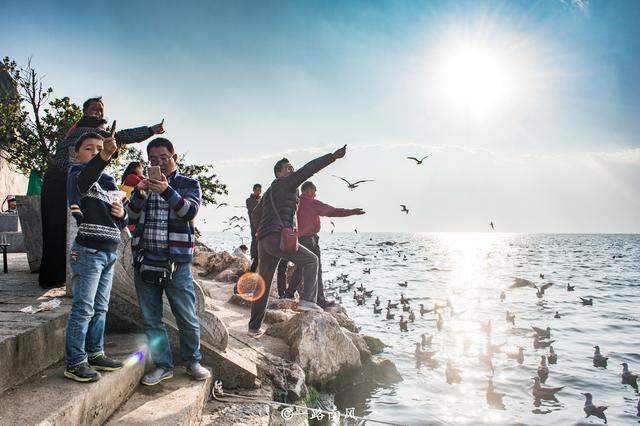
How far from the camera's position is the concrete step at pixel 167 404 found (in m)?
2.70

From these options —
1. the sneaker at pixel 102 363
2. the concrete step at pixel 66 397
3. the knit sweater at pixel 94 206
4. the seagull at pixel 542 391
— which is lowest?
the seagull at pixel 542 391

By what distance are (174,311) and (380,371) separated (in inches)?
181

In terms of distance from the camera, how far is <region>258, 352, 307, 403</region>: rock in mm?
4184

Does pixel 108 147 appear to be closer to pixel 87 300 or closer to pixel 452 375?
pixel 87 300

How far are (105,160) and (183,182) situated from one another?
2.66 feet

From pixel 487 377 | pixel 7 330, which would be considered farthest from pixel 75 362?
pixel 487 377

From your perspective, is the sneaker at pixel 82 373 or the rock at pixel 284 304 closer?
the sneaker at pixel 82 373

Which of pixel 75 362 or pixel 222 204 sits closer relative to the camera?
pixel 75 362

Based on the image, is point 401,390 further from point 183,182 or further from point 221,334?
point 183,182

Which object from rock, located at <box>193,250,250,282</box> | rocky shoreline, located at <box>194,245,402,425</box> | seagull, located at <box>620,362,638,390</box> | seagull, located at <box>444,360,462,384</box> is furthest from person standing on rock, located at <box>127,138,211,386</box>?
seagull, located at <box>620,362,638,390</box>

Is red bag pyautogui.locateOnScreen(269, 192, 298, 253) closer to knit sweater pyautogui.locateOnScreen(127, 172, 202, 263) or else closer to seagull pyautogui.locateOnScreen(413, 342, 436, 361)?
knit sweater pyautogui.locateOnScreen(127, 172, 202, 263)

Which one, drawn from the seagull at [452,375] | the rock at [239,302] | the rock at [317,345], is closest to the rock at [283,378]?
the rock at [317,345]

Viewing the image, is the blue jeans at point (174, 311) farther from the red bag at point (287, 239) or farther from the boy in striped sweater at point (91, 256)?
the red bag at point (287, 239)

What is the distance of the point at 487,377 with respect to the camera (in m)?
7.86
